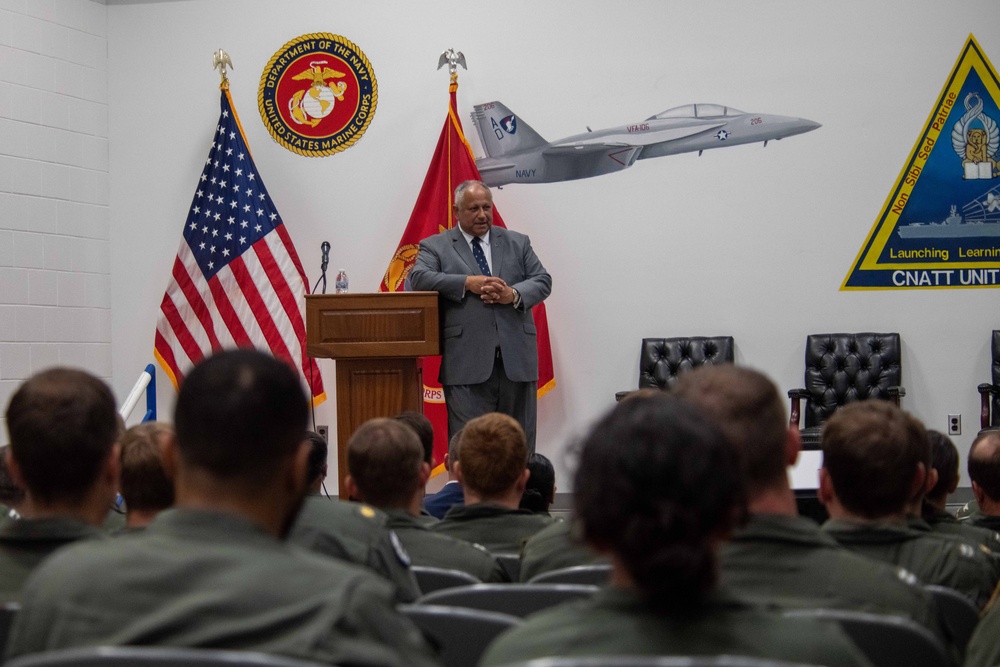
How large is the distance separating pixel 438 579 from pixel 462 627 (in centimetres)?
53

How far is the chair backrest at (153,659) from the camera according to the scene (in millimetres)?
986

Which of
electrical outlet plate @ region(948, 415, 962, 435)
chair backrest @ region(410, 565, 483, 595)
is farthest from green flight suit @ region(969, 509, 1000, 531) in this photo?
electrical outlet plate @ region(948, 415, 962, 435)

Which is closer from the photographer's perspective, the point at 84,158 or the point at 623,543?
the point at 623,543

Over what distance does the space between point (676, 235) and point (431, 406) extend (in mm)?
1906

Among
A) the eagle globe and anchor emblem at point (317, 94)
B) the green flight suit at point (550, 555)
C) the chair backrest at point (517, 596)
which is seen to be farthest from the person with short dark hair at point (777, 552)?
the eagle globe and anchor emblem at point (317, 94)

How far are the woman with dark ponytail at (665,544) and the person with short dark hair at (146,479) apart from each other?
1.36m

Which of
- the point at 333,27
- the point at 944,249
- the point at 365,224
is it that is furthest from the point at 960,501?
the point at 333,27

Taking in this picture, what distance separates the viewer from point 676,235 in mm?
6715

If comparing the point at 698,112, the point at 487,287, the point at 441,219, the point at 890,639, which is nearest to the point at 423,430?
the point at 487,287

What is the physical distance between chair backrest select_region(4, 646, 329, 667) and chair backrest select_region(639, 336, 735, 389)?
18.4 feet

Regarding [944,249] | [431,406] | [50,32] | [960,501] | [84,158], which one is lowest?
[960,501]

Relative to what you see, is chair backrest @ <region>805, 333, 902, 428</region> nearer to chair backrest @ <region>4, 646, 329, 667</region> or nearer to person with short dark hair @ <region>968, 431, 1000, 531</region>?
person with short dark hair @ <region>968, 431, 1000, 531</region>

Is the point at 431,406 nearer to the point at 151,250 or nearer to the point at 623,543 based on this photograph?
the point at 151,250

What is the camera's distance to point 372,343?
5.03 meters
